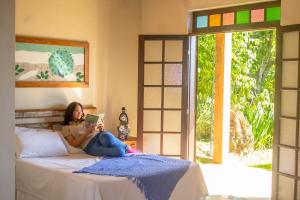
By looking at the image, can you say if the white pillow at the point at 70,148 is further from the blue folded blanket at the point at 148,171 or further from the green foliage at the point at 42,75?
the green foliage at the point at 42,75

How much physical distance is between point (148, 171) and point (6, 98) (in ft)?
6.47

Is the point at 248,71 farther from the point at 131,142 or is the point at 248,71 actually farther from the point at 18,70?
the point at 18,70

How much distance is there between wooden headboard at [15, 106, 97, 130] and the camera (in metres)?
4.92

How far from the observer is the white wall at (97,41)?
16.8 ft

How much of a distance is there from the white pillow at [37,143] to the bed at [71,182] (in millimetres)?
16

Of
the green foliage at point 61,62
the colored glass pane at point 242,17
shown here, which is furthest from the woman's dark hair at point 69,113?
the colored glass pane at point 242,17

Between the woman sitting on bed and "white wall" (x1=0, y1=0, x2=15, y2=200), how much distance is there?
239cm

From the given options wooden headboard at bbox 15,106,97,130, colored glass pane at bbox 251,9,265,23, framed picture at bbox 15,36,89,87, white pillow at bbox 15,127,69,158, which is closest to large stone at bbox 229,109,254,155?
colored glass pane at bbox 251,9,265,23

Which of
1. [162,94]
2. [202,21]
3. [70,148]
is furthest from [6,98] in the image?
[202,21]

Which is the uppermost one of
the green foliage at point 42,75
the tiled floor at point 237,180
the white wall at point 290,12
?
the white wall at point 290,12

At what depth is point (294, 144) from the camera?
466 cm

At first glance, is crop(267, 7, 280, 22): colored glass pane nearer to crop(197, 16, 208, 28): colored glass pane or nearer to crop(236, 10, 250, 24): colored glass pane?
crop(236, 10, 250, 24): colored glass pane

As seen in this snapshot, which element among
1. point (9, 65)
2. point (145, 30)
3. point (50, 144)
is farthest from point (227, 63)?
point (9, 65)

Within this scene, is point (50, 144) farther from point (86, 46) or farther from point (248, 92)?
point (248, 92)
